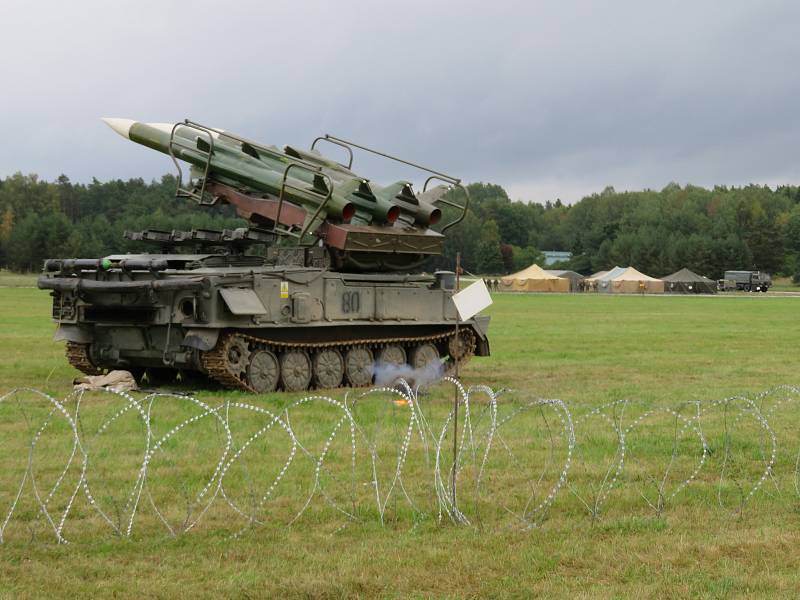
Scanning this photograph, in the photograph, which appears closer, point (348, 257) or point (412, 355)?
point (348, 257)

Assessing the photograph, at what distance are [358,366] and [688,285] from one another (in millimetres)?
82595

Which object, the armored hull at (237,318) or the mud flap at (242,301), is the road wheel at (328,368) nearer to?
the armored hull at (237,318)

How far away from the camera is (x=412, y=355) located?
65.8ft

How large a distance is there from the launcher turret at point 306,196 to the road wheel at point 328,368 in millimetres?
1466

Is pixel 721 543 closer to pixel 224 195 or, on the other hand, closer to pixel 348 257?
pixel 348 257

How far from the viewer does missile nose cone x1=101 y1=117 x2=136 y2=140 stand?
65.7ft

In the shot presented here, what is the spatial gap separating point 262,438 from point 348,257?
6454 millimetres

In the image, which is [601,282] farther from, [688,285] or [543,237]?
[543,237]

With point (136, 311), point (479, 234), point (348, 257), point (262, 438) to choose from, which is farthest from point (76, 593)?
point (479, 234)

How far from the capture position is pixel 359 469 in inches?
435

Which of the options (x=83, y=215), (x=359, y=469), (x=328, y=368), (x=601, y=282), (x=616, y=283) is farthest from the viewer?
(x=83, y=215)

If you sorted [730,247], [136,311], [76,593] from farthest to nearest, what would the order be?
[730,247], [136,311], [76,593]

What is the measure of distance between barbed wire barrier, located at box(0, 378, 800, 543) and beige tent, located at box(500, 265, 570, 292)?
8010cm


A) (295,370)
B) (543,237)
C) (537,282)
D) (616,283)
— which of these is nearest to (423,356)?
(295,370)
